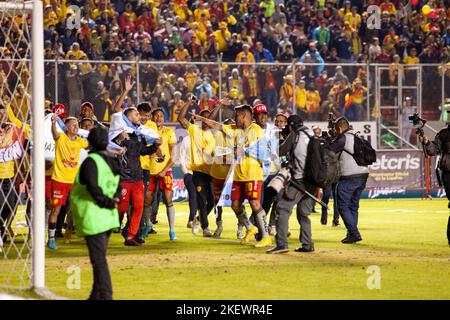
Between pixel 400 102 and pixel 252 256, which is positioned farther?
pixel 400 102

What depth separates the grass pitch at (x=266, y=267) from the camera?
39.0 ft

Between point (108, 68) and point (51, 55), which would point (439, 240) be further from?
point (51, 55)

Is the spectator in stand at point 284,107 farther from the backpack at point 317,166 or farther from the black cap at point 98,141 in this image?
the black cap at point 98,141

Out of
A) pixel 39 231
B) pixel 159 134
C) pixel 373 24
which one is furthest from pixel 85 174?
pixel 373 24

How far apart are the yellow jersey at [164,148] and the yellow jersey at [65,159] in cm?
A: 173

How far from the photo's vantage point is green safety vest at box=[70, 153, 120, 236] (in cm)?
1051

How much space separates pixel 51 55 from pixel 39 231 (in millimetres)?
15237

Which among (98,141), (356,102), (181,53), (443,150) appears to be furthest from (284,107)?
(98,141)

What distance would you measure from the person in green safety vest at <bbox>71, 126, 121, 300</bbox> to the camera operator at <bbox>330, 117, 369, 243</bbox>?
25.2ft

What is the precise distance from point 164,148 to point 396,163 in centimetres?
1284

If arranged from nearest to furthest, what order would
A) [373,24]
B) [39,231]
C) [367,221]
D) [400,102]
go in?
[39,231] → [367,221] → [400,102] → [373,24]

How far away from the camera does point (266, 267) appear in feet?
46.4

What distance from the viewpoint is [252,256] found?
51.1ft

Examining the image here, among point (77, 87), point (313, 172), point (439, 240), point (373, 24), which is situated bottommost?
point (439, 240)
